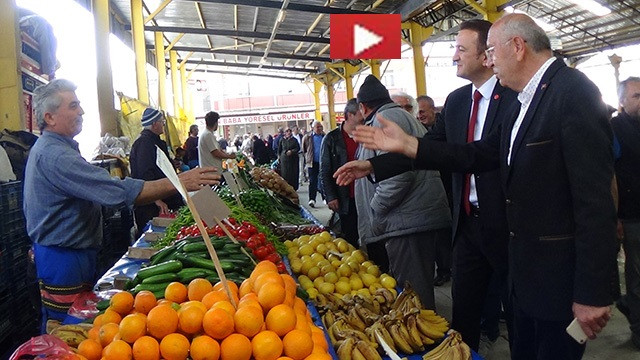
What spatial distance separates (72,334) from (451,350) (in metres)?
1.46

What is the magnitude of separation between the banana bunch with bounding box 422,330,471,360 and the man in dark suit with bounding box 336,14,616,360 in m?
0.27

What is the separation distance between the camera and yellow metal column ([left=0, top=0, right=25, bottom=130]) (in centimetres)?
457

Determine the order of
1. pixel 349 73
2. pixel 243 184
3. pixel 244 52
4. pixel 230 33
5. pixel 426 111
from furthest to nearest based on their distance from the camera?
pixel 349 73, pixel 244 52, pixel 230 33, pixel 243 184, pixel 426 111

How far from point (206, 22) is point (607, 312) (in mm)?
15078

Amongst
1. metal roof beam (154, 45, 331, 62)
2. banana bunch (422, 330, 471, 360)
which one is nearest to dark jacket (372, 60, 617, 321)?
banana bunch (422, 330, 471, 360)

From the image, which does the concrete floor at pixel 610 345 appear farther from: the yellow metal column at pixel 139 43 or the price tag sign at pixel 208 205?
the yellow metal column at pixel 139 43

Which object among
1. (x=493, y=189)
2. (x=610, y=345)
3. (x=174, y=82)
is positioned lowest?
(x=610, y=345)

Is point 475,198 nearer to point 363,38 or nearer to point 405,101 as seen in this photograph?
point 405,101

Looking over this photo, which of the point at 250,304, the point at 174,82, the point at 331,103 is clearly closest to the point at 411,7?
the point at 250,304

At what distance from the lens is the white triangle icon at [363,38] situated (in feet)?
17.4

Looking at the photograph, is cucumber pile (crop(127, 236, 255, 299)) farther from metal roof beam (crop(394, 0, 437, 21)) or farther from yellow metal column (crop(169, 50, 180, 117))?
yellow metal column (crop(169, 50, 180, 117))

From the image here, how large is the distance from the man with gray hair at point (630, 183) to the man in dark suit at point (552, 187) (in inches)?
68.8

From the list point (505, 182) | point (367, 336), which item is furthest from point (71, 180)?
point (505, 182)

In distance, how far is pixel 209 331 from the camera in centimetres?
140
